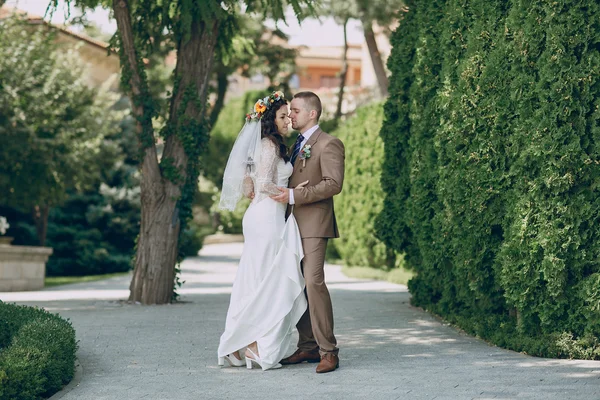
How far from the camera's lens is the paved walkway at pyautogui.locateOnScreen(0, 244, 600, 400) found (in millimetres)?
6781

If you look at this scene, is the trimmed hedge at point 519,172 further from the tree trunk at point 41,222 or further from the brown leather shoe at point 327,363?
the tree trunk at point 41,222

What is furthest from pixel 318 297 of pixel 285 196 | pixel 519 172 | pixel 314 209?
pixel 519 172

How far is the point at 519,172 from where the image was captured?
8.48 metres

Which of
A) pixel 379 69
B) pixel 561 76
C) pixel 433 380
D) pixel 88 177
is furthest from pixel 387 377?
pixel 379 69

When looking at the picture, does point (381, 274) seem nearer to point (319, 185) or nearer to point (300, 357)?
point (300, 357)

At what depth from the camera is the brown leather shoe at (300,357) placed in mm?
8086

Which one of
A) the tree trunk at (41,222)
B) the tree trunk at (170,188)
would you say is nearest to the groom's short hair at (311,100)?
the tree trunk at (170,188)

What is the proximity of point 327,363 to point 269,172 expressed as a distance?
68.2 inches

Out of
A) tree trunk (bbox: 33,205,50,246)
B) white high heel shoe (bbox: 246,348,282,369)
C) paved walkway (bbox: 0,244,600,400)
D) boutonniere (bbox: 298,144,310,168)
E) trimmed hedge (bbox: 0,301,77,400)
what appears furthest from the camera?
tree trunk (bbox: 33,205,50,246)

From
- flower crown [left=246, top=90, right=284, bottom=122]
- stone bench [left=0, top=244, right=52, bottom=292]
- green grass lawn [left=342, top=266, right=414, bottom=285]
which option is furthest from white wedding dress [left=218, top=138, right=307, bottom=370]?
stone bench [left=0, top=244, right=52, bottom=292]

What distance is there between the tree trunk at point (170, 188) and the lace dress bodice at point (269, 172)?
5.34m

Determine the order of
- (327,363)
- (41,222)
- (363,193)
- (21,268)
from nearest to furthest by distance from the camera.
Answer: (327,363), (21,268), (363,193), (41,222)

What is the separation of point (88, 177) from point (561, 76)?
17088mm

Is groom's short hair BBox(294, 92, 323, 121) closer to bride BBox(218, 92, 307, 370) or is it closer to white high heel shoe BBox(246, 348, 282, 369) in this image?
bride BBox(218, 92, 307, 370)
